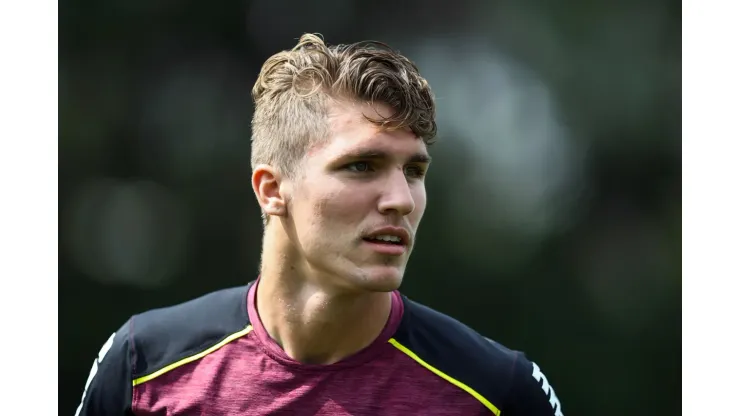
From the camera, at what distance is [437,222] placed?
232 inches

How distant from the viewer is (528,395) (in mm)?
2793

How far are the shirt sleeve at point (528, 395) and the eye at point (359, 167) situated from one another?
833 millimetres

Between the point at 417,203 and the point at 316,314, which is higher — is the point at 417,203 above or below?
above

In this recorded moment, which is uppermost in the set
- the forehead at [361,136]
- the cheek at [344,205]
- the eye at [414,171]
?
the forehead at [361,136]

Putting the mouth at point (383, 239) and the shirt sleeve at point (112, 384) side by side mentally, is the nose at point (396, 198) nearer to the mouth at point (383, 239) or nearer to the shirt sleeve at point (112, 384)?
the mouth at point (383, 239)

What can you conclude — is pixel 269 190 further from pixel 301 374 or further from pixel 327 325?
pixel 301 374

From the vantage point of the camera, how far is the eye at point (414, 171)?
267 centimetres

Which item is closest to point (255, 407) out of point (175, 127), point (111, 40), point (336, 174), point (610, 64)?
point (336, 174)

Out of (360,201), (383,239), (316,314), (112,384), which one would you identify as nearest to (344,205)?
(360,201)

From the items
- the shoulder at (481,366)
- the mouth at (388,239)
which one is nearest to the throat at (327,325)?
the shoulder at (481,366)

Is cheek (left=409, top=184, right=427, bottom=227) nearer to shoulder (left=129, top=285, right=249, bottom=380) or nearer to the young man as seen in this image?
the young man

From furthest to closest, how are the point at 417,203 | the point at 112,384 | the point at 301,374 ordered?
1. the point at 112,384
2. the point at 301,374
3. the point at 417,203

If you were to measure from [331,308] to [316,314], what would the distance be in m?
0.06

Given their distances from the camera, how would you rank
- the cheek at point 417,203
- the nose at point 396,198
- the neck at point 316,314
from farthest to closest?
the neck at point 316,314 → the cheek at point 417,203 → the nose at point 396,198
